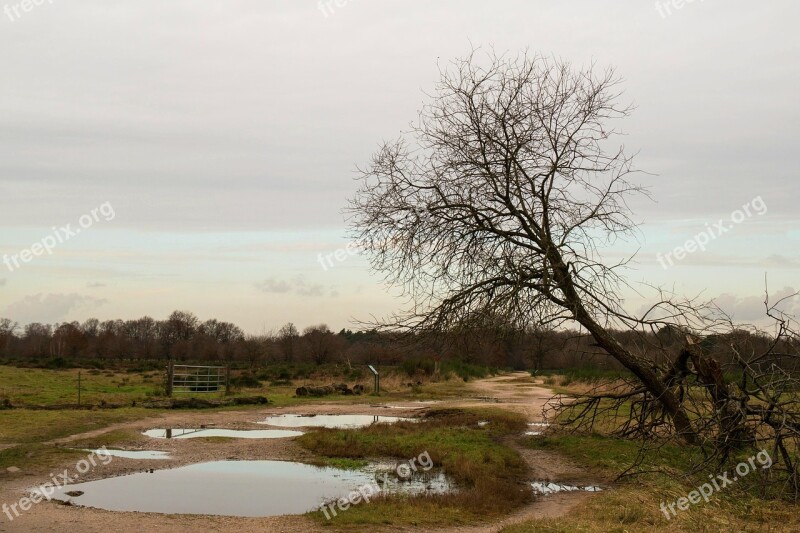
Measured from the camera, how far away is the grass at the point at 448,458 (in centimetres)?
1052

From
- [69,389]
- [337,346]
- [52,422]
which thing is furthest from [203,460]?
[337,346]

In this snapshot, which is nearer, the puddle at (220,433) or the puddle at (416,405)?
the puddle at (220,433)

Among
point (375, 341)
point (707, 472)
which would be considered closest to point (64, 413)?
point (375, 341)

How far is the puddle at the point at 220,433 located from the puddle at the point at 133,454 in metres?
2.60

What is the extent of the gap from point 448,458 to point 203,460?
496 centimetres

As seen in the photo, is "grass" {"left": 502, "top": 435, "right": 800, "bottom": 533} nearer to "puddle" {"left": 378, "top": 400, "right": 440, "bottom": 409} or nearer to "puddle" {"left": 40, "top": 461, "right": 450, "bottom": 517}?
"puddle" {"left": 40, "top": 461, "right": 450, "bottom": 517}

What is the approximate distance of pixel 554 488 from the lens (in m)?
13.2

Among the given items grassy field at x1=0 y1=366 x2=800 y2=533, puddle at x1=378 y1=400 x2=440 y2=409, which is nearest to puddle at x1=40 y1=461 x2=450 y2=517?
grassy field at x1=0 y1=366 x2=800 y2=533

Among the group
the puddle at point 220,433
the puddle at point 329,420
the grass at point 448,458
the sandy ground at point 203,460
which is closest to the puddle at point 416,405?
the sandy ground at point 203,460

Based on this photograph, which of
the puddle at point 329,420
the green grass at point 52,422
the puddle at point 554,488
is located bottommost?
the puddle at point 554,488

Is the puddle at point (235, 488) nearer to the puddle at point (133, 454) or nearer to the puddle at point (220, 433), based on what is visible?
the puddle at point (133, 454)

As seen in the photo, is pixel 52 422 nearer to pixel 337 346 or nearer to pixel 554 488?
pixel 554 488

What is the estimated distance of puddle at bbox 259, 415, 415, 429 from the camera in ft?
74.4

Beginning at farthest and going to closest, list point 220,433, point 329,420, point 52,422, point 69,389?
point 69,389
point 329,420
point 220,433
point 52,422
